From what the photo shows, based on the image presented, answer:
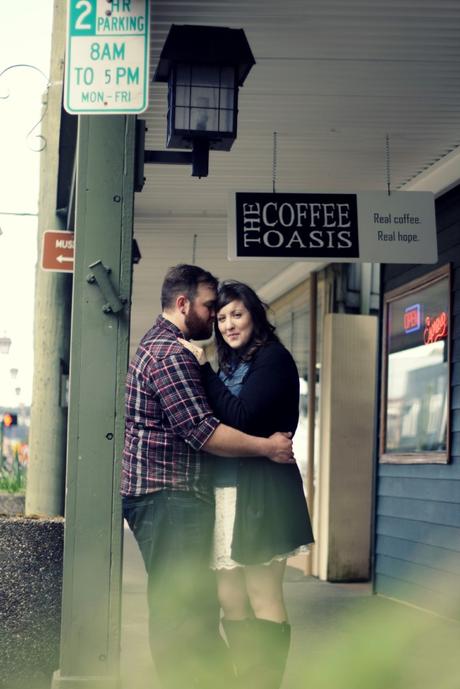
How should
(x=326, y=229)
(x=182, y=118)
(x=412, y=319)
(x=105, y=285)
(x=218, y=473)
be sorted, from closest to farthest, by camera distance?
(x=218, y=473)
(x=105, y=285)
(x=182, y=118)
(x=326, y=229)
(x=412, y=319)

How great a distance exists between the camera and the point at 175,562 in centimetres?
331

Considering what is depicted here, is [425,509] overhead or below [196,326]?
below

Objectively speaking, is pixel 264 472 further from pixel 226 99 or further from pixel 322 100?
pixel 322 100

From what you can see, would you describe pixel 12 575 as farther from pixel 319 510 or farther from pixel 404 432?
pixel 319 510

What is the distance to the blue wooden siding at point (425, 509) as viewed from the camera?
694 cm

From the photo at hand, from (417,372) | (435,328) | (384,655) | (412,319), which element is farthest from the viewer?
(412,319)

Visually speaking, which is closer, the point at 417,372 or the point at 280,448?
the point at 280,448

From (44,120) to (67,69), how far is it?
3933 mm

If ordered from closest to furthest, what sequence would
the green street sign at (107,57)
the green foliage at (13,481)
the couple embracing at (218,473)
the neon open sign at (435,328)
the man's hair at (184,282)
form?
the couple embracing at (218,473) < the man's hair at (184,282) < the green street sign at (107,57) < the neon open sign at (435,328) < the green foliage at (13,481)

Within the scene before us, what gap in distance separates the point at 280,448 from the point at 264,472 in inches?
4.5

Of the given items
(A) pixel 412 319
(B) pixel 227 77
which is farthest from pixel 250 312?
(A) pixel 412 319

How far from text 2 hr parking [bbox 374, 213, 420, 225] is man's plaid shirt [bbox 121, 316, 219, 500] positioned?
10.4 feet

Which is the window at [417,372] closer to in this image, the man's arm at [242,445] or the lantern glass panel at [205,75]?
the lantern glass panel at [205,75]

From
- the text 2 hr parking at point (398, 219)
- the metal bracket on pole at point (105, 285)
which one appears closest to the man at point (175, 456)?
the metal bracket on pole at point (105, 285)
